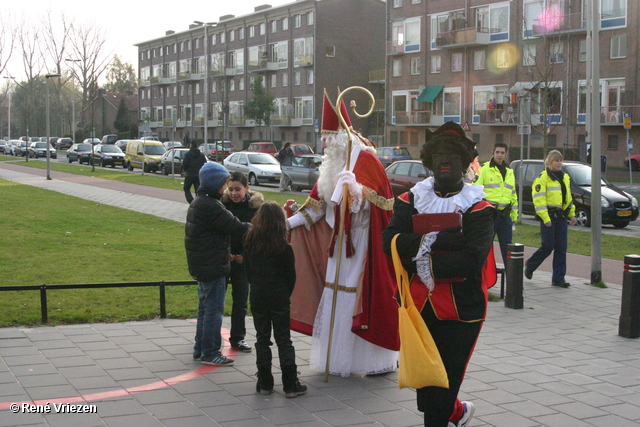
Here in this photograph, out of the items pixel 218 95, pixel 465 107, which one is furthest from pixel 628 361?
pixel 218 95

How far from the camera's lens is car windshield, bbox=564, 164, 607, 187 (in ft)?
64.2

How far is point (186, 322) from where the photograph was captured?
772cm

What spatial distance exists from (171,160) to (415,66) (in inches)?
1073

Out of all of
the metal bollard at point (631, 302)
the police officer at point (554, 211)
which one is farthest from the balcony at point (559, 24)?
the metal bollard at point (631, 302)

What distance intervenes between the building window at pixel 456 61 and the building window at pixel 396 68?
19.6ft

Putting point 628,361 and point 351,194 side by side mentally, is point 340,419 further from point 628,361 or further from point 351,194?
point 628,361

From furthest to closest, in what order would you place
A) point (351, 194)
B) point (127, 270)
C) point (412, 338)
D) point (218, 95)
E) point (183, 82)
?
1. point (183, 82)
2. point (218, 95)
3. point (127, 270)
4. point (351, 194)
5. point (412, 338)

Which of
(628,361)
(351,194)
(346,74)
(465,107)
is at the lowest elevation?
(628,361)

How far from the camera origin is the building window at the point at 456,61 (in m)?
54.5

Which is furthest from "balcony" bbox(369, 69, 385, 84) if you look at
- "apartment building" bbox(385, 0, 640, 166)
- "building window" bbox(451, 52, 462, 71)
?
"building window" bbox(451, 52, 462, 71)

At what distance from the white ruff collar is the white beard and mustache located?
77.9 inches

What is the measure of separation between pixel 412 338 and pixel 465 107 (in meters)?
51.9

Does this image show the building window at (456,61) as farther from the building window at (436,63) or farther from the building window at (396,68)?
the building window at (396,68)

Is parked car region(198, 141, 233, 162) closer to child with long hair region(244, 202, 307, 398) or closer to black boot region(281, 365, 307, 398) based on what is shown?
child with long hair region(244, 202, 307, 398)
